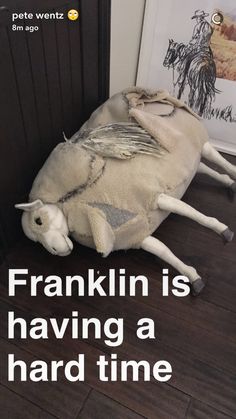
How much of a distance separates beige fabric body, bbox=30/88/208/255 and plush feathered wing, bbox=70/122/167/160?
0.06ft

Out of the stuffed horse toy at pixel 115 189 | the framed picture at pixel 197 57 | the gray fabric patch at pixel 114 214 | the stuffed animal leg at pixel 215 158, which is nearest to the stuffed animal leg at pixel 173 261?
the stuffed horse toy at pixel 115 189

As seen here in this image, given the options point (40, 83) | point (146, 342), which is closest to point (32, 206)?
point (40, 83)

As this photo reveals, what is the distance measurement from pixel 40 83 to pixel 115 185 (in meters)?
0.40

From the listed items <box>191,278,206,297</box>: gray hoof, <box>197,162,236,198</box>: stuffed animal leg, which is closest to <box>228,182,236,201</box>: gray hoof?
<box>197,162,236,198</box>: stuffed animal leg

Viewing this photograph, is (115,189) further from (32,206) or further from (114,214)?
(32,206)

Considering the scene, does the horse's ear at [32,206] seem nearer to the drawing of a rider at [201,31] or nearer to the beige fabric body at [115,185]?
the beige fabric body at [115,185]

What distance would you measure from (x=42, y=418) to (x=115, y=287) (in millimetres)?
423

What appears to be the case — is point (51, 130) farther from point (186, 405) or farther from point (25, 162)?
point (186, 405)

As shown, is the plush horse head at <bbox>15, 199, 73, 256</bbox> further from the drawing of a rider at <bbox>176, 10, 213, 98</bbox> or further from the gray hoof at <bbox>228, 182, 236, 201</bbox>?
the drawing of a rider at <bbox>176, 10, 213, 98</bbox>

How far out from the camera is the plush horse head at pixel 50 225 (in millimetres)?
1024

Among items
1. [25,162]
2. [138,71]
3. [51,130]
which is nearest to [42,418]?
[25,162]

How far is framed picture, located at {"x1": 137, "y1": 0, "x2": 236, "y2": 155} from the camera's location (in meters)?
1.32

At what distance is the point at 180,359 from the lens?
97 centimetres

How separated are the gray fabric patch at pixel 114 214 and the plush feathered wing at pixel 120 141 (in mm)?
157
